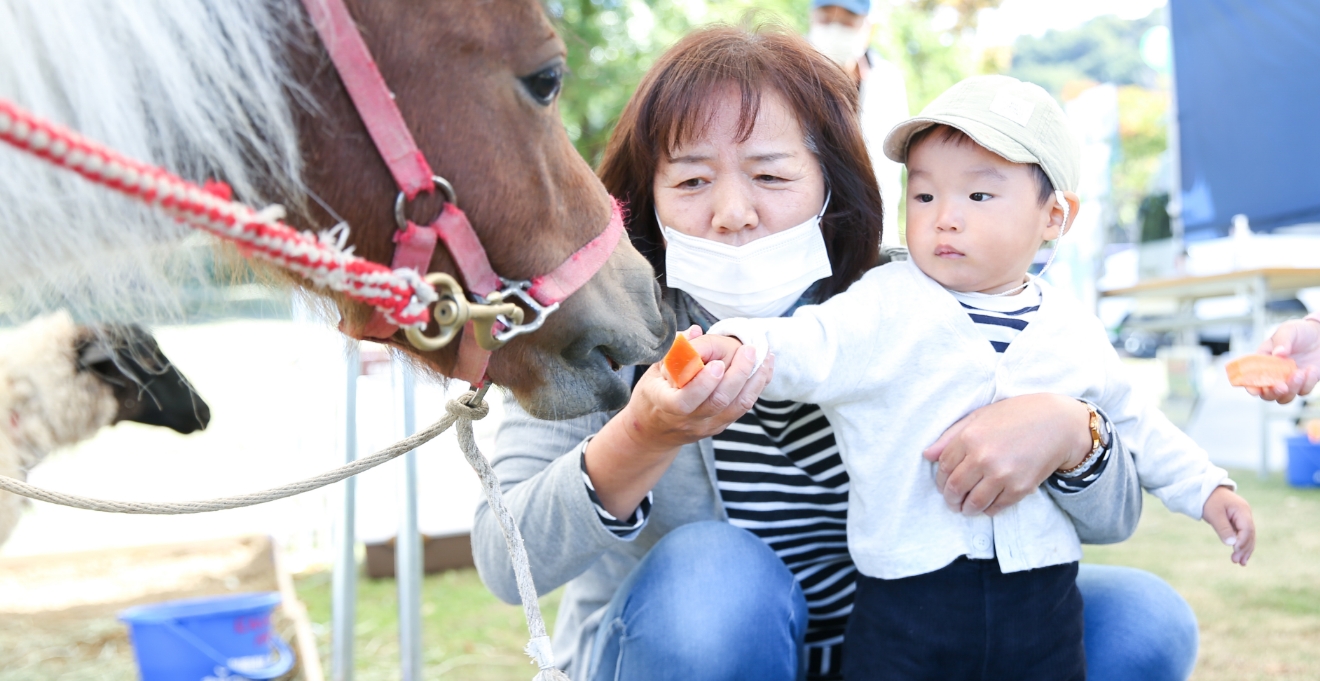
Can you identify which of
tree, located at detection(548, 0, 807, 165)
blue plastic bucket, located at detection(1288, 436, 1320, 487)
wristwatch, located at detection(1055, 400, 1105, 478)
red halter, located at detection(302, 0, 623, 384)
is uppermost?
tree, located at detection(548, 0, 807, 165)

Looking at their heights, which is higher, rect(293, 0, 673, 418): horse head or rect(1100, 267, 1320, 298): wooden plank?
rect(293, 0, 673, 418): horse head

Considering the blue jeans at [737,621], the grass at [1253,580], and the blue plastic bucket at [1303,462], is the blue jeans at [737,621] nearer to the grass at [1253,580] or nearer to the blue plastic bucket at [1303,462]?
the grass at [1253,580]

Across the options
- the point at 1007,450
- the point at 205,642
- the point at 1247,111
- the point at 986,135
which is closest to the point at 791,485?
the point at 1007,450

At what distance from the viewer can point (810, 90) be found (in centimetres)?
147

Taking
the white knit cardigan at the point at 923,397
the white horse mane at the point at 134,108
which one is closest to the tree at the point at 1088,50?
the white knit cardigan at the point at 923,397

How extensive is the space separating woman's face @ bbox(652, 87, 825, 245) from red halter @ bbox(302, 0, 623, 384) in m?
0.30

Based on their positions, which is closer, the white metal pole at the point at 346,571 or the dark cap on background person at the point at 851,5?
the white metal pole at the point at 346,571

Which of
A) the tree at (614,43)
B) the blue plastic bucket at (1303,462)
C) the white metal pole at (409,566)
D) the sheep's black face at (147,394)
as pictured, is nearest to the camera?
the white metal pole at (409,566)

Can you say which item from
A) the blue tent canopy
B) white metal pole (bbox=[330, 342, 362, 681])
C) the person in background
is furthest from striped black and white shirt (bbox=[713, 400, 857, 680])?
the blue tent canopy

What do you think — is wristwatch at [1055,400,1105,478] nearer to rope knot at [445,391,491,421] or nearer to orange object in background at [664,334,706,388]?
orange object in background at [664,334,706,388]

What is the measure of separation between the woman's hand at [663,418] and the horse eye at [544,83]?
0.36 meters

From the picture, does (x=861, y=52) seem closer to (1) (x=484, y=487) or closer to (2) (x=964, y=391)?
(2) (x=964, y=391)

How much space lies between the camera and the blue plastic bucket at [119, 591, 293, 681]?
8.46 feet

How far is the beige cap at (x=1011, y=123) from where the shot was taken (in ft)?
4.40
